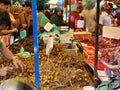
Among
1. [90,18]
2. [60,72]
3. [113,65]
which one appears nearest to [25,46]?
[60,72]

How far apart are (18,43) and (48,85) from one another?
1.45m

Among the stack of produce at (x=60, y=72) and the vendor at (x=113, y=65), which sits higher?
the vendor at (x=113, y=65)

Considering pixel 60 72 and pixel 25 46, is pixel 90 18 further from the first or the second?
pixel 60 72

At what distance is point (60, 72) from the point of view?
2.35 m

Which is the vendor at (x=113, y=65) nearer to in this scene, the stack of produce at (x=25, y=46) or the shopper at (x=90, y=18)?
the stack of produce at (x=25, y=46)

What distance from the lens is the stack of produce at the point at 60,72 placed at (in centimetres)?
218

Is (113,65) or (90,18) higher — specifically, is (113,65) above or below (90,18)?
above

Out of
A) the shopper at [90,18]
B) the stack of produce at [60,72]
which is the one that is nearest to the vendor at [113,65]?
the stack of produce at [60,72]

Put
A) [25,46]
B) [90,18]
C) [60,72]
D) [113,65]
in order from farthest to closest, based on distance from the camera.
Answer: [90,18] → [25,46] → [60,72] → [113,65]

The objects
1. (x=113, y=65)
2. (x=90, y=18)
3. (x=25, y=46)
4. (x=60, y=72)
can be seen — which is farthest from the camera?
(x=90, y=18)

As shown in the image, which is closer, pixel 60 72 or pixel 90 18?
pixel 60 72

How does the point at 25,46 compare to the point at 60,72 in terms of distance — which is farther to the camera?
the point at 25,46

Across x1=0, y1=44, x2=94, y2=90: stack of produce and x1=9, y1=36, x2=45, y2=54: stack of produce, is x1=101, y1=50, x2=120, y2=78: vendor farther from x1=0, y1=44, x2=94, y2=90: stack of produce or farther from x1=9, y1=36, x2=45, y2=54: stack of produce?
x1=9, y1=36, x2=45, y2=54: stack of produce

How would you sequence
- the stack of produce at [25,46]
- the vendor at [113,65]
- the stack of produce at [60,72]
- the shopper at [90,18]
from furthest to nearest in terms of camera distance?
the shopper at [90,18]
the stack of produce at [25,46]
the stack of produce at [60,72]
the vendor at [113,65]
